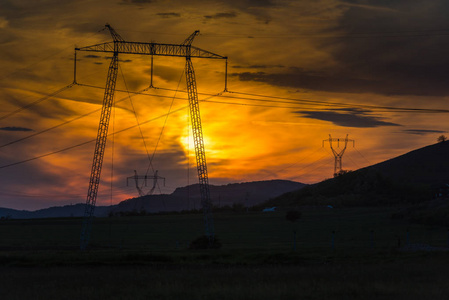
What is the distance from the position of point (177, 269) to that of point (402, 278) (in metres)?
19.1

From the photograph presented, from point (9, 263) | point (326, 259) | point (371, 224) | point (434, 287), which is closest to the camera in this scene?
point (434, 287)

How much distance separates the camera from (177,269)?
50375mm

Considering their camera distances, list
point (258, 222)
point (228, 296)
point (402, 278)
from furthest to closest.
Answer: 1. point (258, 222)
2. point (402, 278)
3. point (228, 296)

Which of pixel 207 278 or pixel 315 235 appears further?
pixel 315 235

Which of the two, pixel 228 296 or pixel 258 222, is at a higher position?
pixel 258 222

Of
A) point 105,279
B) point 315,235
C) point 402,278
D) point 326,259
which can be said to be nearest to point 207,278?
point 105,279

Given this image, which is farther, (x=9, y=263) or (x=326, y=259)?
(x=9, y=263)

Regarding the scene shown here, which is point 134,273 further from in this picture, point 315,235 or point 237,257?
point 315,235

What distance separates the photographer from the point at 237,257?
206ft

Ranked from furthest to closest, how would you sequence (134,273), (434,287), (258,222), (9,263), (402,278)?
1. (258,222)
2. (9,263)
3. (134,273)
4. (402,278)
5. (434,287)

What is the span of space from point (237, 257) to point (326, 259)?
9946mm

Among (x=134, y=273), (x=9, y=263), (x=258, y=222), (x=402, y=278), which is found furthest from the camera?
(x=258, y=222)

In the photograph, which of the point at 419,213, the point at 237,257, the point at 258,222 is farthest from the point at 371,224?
the point at 237,257

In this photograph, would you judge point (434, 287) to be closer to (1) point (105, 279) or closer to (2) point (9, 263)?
(1) point (105, 279)
